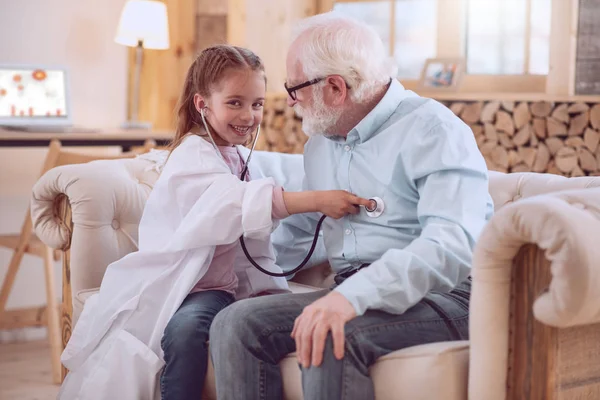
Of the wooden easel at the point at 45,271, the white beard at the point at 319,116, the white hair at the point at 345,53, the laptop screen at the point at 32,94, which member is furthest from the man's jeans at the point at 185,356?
the laptop screen at the point at 32,94

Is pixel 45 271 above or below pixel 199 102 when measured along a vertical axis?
below

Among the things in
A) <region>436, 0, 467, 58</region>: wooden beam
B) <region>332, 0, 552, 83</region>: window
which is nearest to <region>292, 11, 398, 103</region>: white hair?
<region>332, 0, 552, 83</region>: window

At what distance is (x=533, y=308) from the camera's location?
4.57ft

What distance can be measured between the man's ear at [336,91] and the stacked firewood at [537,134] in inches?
62.7

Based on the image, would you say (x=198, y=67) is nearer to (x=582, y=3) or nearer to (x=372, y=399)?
(x=372, y=399)

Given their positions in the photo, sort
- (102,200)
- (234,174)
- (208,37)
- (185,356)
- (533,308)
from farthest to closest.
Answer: (208,37) < (102,200) < (234,174) < (185,356) < (533,308)

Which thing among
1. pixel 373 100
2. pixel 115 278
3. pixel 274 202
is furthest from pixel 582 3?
pixel 115 278

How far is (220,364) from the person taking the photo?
5.31 feet

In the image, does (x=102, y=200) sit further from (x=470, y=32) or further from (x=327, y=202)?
(x=470, y=32)

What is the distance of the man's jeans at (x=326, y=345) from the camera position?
58.7 inches

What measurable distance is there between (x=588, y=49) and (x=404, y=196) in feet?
5.62

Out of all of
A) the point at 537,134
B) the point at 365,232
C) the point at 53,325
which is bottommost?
the point at 53,325

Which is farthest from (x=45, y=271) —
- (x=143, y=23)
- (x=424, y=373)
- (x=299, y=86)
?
(x=424, y=373)

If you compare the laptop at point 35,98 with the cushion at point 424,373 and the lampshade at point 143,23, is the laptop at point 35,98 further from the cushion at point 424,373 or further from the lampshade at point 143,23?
the cushion at point 424,373
